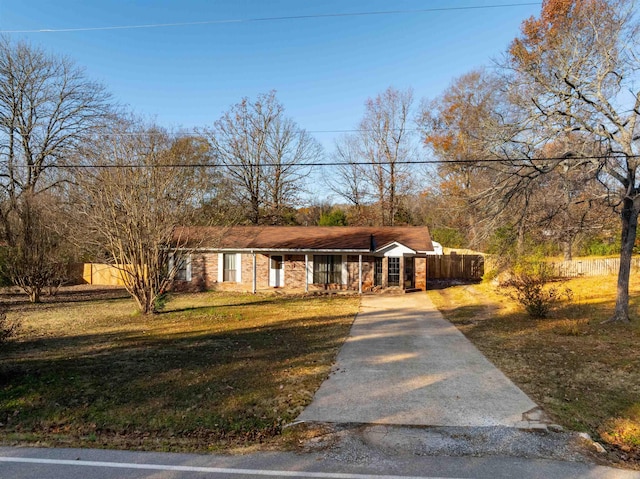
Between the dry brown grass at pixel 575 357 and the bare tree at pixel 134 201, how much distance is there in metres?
10.0

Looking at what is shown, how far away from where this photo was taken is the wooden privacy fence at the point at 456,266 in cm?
2802

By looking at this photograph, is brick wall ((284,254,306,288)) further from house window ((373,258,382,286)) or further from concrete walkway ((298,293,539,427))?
concrete walkway ((298,293,539,427))

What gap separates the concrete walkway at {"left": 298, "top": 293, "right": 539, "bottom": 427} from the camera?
17.3 feet

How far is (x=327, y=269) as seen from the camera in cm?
2162

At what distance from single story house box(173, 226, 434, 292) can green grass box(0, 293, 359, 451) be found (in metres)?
8.17

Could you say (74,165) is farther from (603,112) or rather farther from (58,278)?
(603,112)

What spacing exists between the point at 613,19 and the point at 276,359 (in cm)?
1238

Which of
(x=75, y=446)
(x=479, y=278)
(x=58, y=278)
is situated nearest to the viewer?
(x=75, y=446)

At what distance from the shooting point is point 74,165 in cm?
1365

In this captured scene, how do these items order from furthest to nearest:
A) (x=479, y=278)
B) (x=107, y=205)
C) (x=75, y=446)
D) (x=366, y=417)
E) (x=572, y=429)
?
(x=479, y=278) → (x=107, y=205) → (x=366, y=417) → (x=572, y=429) → (x=75, y=446)

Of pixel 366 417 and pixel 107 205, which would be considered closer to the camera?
pixel 366 417

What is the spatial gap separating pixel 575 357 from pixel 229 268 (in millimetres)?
17327

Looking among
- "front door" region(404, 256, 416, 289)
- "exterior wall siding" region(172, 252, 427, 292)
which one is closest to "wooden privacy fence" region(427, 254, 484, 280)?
"front door" region(404, 256, 416, 289)

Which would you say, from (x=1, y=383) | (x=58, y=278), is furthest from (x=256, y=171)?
(x=1, y=383)
